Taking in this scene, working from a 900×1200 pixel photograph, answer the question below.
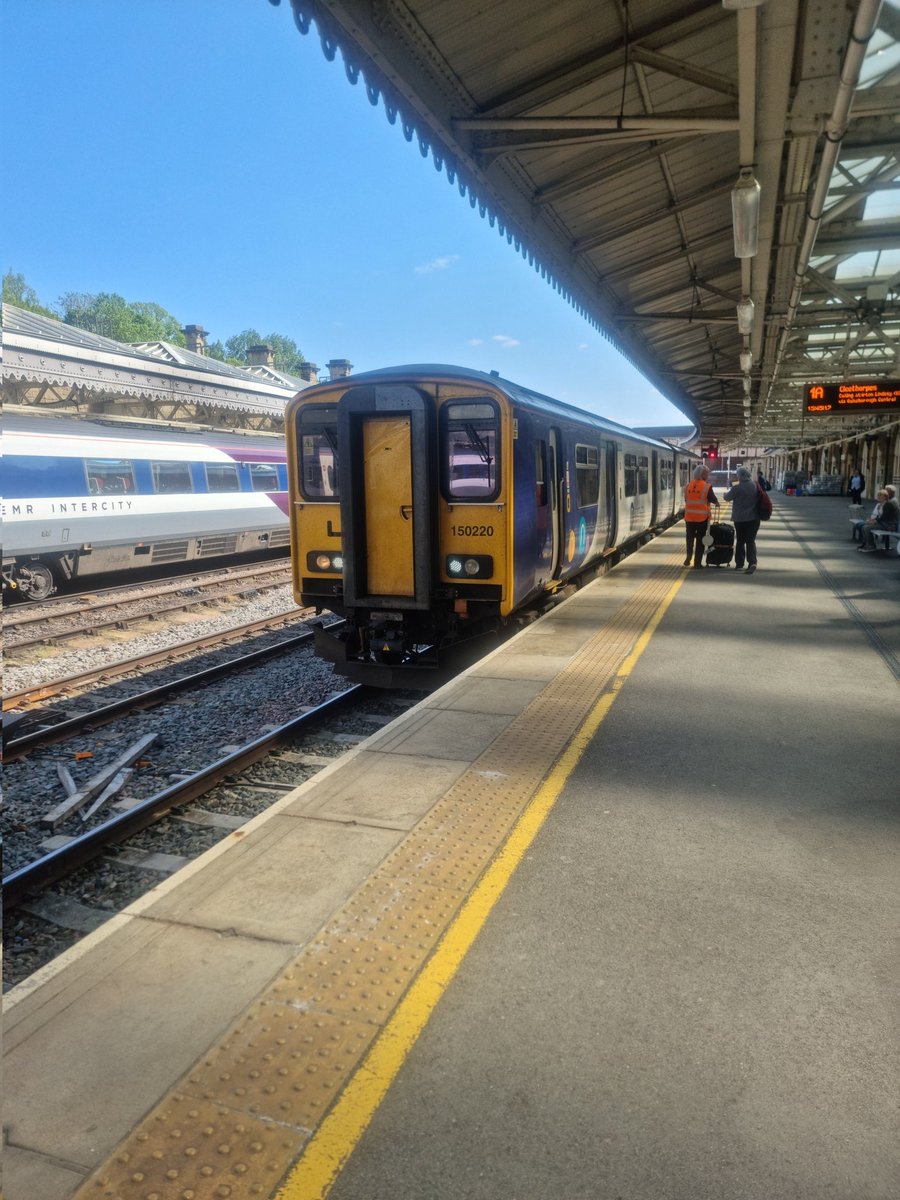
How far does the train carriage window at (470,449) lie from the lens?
23.7 feet

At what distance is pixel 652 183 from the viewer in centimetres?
956

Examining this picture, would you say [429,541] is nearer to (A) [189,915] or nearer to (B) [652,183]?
(A) [189,915]

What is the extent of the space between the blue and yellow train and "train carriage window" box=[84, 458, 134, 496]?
26.1 ft

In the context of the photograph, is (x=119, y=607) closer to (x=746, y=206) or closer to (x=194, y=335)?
(x=746, y=206)

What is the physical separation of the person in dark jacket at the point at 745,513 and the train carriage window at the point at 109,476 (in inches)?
429

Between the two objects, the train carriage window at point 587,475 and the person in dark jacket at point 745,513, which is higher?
the train carriage window at point 587,475

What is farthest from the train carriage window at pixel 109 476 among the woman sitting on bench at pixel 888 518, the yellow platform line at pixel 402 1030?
the woman sitting on bench at pixel 888 518

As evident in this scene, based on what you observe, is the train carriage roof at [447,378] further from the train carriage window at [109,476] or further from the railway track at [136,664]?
the train carriage window at [109,476]

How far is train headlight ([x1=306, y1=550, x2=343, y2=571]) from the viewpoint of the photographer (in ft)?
25.8

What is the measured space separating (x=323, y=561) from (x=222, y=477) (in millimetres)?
10985

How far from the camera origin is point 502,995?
278 centimetres

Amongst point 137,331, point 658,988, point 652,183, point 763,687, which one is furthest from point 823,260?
point 137,331

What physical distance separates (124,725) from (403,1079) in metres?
5.84

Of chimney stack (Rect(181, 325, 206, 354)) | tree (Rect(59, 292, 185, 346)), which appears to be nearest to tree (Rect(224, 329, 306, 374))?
tree (Rect(59, 292, 185, 346))
